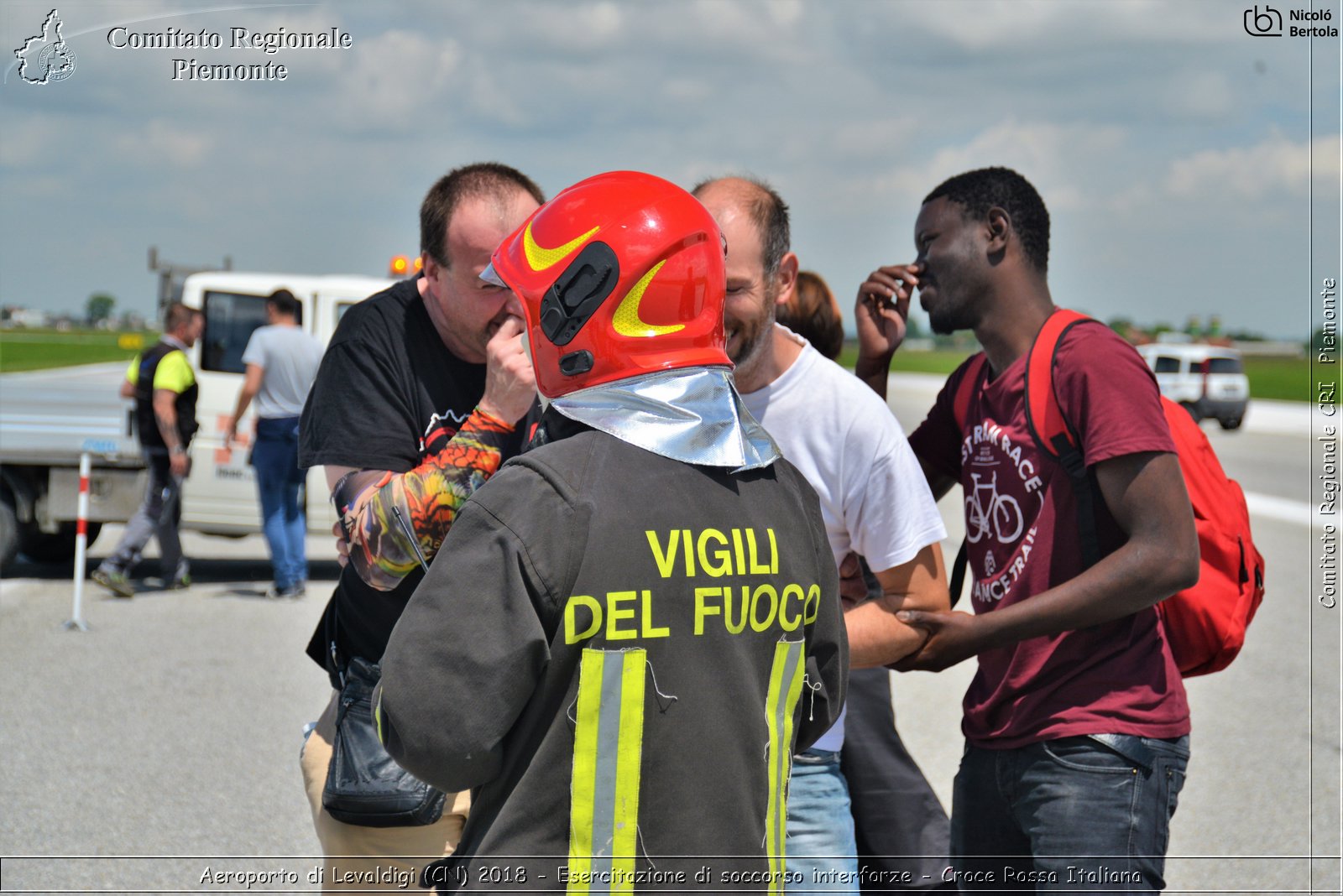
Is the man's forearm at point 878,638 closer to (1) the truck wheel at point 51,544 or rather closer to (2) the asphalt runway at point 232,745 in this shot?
(2) the asphalt runway at point 232,745

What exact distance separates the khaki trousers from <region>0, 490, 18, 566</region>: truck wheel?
8531mm

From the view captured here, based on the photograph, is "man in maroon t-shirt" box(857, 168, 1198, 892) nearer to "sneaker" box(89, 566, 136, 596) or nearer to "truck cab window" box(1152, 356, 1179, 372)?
"sneaker" box(89, 566, 136, 596)

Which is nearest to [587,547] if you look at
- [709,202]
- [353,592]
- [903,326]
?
[353,592]

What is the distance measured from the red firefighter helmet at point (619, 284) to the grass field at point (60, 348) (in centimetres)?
874

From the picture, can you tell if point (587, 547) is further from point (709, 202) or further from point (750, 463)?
point (709, 202)

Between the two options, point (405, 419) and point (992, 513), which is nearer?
point (405, 419)

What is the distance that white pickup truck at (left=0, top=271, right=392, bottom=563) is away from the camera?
31.6 feet

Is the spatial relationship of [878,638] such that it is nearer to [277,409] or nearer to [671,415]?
[671,415]

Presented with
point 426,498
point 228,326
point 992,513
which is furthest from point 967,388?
point 228,326

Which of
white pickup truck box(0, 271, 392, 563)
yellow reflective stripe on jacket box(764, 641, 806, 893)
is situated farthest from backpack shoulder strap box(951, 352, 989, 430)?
white pickup truck box(0, 271, 392, 563)

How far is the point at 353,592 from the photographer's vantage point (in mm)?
2508

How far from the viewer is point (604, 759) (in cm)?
161

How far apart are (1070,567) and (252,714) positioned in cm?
527

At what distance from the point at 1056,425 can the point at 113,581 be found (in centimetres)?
851
